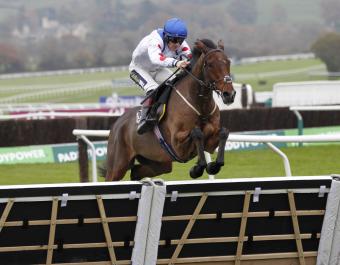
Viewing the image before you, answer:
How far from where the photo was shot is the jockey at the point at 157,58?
7.38 meters

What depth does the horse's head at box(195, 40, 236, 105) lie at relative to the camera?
21.9 feet

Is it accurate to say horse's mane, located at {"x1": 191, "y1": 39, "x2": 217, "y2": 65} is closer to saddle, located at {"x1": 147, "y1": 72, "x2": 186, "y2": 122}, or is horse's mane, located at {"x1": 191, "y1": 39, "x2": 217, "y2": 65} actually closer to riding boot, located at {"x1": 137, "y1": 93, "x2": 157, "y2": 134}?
saddle, located at {"x1": 147, "y1": 72, "x2": 186, "y2": 122}

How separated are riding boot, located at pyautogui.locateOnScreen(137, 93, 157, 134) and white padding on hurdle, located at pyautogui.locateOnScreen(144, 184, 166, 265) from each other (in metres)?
2.70

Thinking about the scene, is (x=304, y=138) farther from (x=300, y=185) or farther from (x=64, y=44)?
(x=64, y=44)

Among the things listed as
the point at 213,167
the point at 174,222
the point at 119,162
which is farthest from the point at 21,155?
the point at 174,222

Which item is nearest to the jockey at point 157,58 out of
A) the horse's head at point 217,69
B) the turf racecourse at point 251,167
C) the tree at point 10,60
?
A: the horse's head at point 217,69

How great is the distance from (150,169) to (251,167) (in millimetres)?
4100

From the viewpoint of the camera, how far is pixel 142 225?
A: 4824mm

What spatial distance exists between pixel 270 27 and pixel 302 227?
53.0 m

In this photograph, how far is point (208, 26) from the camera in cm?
5331

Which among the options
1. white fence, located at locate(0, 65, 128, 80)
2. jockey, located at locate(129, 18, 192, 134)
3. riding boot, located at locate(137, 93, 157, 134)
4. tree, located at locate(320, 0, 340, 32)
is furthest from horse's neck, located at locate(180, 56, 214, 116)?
white fence, located at locate(0, 65, 128, 80)

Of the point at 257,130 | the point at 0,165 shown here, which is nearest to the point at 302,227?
the point at 0,165

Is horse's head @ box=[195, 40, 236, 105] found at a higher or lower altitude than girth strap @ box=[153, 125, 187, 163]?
higher

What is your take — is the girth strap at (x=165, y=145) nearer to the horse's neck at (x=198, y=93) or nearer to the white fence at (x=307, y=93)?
the horse's neck at (x=198, y=93)
